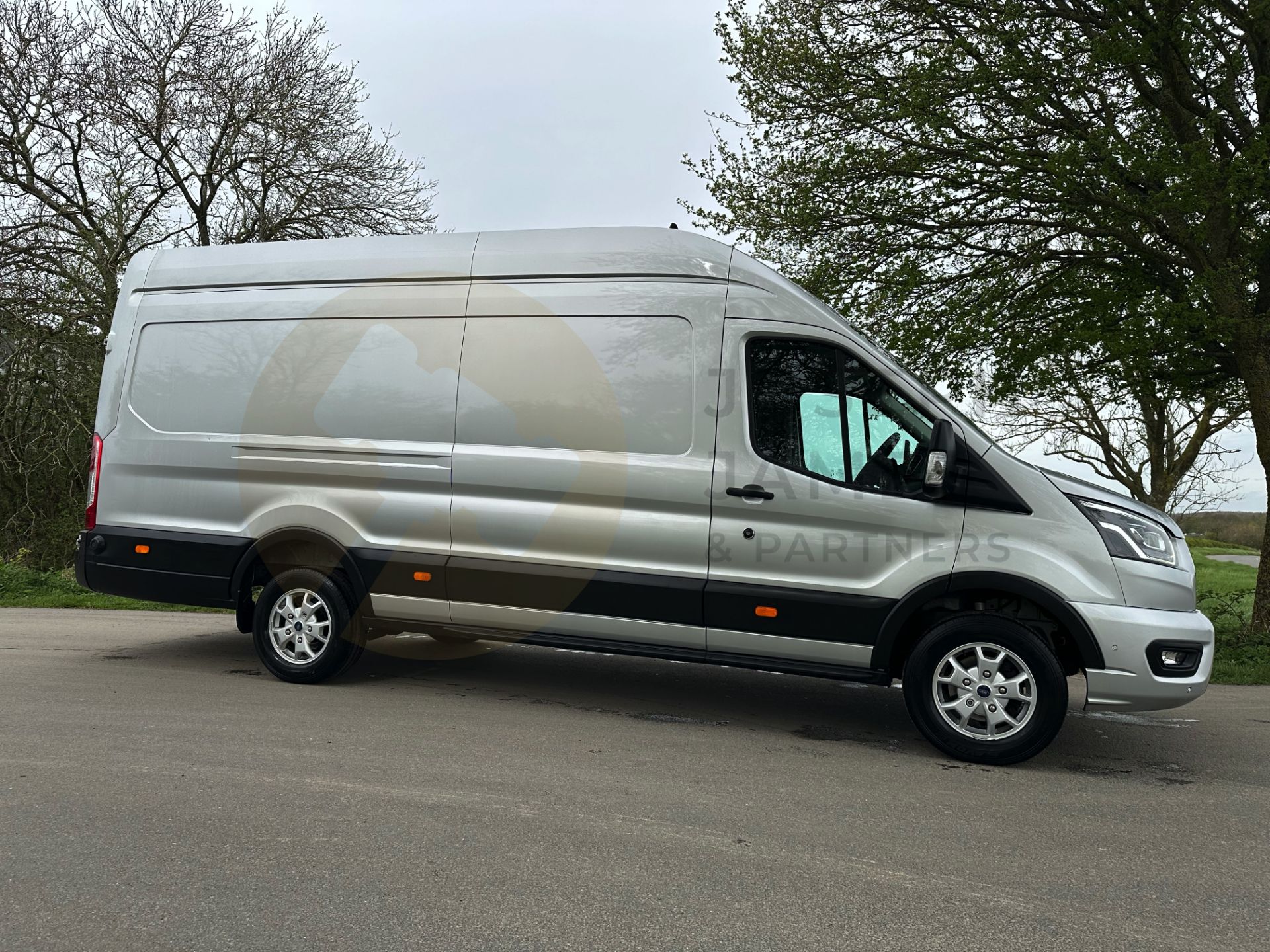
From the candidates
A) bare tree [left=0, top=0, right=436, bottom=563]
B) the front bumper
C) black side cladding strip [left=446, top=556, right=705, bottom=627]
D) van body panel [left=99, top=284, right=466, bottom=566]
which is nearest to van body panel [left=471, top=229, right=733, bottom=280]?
van body panel [left=99, top=284, right=466, bottom=566]

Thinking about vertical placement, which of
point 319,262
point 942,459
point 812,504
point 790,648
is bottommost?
point 790,648

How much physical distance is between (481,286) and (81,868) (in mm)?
3849

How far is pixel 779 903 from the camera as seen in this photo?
134 inches

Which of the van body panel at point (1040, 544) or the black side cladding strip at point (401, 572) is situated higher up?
the van body panel at point (1040, 544)

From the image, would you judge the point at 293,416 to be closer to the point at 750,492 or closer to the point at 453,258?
the point at 453,258

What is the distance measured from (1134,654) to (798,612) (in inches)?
65.5

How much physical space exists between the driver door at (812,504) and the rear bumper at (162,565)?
125 inches

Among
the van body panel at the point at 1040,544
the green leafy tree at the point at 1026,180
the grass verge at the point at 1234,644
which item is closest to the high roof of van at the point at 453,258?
the van body panel at the point at 1040,544

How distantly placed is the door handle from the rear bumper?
3167mm

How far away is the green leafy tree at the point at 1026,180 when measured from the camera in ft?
34.3

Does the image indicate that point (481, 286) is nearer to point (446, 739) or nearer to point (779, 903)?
point (446, 739)

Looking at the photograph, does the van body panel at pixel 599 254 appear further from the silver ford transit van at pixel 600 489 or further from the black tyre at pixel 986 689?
the black tyre at pixel 986 689

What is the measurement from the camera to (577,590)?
5.96 m

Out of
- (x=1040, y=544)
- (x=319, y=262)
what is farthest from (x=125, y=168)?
(x=1040, y=544)
